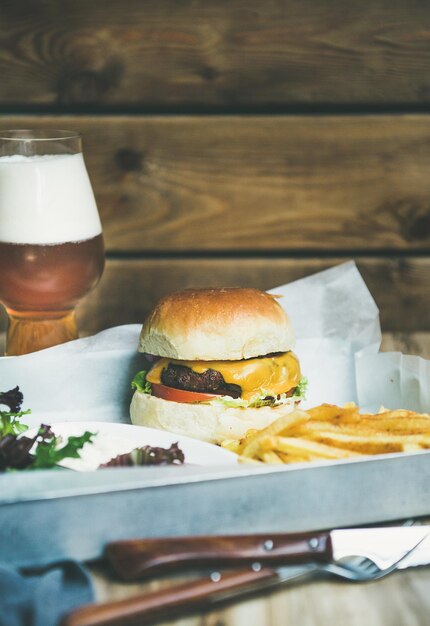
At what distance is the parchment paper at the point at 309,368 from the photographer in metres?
1.97

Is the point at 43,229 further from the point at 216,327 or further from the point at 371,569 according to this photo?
the point at 371,569

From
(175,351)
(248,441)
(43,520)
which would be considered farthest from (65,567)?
(175,351)

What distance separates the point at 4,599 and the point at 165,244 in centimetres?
191

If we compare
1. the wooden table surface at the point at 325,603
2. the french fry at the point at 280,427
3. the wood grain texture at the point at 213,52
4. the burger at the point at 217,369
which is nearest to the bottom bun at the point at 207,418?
the burger at the point at 217,369

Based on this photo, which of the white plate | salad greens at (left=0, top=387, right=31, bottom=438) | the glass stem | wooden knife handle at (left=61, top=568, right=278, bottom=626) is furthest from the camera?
the glass stem

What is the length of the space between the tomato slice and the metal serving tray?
1.89ft

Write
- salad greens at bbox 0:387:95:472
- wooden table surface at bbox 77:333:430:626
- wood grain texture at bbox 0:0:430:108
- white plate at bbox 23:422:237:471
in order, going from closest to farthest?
wooden table surface at bbox 77:333:430:626 < salad greens at bbox 0:387:95:472 < white plate at bbox 23:422:237:471 < wood grain texture at bbox 0:0:430:108

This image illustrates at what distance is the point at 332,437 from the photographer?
1.42 m

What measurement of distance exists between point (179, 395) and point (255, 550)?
75cm

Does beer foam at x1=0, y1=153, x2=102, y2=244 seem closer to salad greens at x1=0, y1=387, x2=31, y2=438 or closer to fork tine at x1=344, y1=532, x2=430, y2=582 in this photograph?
salad greens at x1=0, y1=387, x2=31, y2=438

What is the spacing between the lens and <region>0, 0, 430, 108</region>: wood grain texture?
2682mm

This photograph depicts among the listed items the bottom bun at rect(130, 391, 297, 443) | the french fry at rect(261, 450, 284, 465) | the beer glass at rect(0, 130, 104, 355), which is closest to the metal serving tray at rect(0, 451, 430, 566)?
the french fry at rect(261, 450, 284, 465)

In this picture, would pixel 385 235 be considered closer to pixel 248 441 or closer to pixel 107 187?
pixel 107 187

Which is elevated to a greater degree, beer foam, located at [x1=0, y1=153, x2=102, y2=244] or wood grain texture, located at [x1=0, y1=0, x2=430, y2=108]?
wood grain texture, located at [x1=0, y1=0, x2=430, y2=108]
